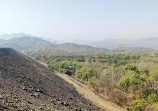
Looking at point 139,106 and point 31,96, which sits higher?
point 31,96

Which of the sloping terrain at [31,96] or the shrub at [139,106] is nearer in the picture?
the sloping terrain at [31,96]

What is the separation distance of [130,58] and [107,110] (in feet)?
174

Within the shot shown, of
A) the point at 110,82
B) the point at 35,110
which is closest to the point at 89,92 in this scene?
the point at 110,82

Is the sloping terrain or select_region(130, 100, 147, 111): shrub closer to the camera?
the sloping terrain

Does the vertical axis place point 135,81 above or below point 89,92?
above

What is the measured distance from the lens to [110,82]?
21453mm

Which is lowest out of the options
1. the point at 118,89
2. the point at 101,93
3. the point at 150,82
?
the point at 101,93

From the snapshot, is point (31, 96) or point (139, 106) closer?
point (31, 96)

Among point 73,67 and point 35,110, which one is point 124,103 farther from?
point 73,67

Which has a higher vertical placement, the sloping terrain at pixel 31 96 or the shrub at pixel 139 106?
the sloping terrain at pixel 31 96

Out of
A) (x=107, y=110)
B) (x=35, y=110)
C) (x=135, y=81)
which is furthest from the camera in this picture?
(x=135, y=81)

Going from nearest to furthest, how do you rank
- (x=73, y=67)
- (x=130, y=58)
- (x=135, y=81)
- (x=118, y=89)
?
(x=135, y=81) < (x=118, y=89) < (x=73, y=67) < (x=130, y=58)

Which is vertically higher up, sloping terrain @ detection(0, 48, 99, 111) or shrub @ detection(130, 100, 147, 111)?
sloping terrain @ detection(0, 48, 99, 111)

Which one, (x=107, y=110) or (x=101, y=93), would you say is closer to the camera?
(x=107, y=110)
